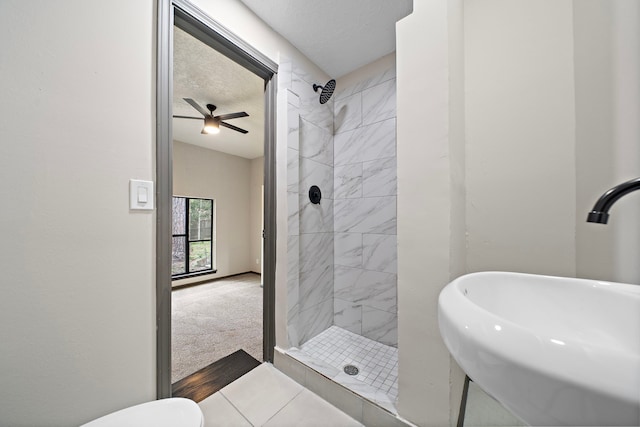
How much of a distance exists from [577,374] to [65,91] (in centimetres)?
152

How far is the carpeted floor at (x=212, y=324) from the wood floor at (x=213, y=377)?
7 centimetres

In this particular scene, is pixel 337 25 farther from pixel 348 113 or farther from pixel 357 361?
pixel 357 361

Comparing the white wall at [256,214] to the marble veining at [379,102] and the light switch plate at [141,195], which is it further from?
the light switch plate at [141,195]

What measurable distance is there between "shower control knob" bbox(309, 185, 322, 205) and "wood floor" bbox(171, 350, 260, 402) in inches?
51.8

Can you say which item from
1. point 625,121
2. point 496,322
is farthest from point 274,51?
point 496,322

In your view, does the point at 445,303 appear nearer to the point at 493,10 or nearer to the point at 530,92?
the point at 530,92

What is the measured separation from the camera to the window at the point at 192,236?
13.6 ft

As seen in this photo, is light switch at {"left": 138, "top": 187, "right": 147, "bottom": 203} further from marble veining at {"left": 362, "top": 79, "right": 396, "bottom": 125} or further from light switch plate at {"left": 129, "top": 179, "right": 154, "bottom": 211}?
marble veining at {"left": 362, "top": 79, "right": 396, "bottom": 125}

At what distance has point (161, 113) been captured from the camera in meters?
1.06

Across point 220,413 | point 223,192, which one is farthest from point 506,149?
point 223,192

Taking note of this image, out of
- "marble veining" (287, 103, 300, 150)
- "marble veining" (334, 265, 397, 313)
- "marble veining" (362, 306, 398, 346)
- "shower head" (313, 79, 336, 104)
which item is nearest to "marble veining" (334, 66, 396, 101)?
"shower head" (313, 79, 336, 104)

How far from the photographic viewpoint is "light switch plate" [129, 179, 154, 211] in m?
0.98

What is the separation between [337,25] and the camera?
1604mm

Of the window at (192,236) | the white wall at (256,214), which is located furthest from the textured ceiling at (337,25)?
the window at (192,236)
